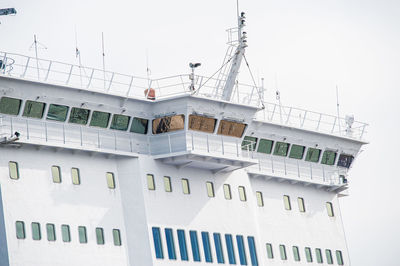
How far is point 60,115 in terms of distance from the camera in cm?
5203

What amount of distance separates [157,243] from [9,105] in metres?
10.6

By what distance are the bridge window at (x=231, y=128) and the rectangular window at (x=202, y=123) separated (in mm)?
A: 625

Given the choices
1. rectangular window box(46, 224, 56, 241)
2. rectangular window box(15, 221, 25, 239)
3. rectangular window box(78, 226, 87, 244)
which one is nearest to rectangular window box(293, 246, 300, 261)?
rectangular window box(78, 226, 87, 244)

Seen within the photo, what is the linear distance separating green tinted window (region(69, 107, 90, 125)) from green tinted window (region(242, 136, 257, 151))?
35.4 ft

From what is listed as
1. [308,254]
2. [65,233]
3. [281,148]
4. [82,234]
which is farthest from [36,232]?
[308,254]

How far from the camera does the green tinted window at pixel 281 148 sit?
62.5 meters

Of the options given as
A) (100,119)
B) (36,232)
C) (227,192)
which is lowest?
(227,192)

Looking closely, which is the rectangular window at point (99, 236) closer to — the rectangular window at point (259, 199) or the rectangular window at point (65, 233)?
the rectangular window at point (65, 233)

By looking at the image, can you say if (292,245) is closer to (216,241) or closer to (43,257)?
(216,241)

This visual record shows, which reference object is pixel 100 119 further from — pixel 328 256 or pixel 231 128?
pixel 328 256

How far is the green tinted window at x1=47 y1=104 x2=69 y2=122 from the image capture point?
51625 millimetres

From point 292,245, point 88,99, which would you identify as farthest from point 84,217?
point 292,245

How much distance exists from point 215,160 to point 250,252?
5.80 m

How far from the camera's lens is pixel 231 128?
5778 cm
